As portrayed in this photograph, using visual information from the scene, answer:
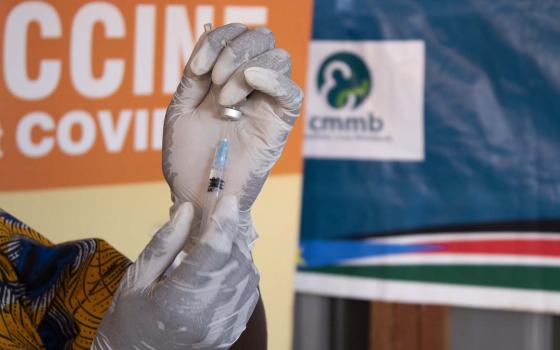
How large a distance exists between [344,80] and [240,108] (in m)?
Result: 1.49

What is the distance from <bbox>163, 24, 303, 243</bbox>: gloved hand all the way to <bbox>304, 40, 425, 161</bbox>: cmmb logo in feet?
4.67

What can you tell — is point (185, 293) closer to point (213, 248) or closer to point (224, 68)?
point (213, 248)

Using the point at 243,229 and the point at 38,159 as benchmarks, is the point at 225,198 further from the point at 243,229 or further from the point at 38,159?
the point at 38,159

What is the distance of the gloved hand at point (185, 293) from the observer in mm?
816

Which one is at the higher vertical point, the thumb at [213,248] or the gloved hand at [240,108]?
the gloved hand at [240,108]

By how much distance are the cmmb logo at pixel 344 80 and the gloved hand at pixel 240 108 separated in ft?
4.74

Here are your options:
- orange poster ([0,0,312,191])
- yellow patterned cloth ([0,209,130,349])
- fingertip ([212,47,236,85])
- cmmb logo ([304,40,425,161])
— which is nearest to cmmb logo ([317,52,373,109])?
cmmb logo ([304,40,425,161])

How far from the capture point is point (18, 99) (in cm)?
163

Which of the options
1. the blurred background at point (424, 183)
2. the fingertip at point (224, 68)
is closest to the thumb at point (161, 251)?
the fingertip at point (224, 68)

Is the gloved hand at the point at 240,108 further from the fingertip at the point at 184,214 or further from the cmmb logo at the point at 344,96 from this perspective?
the cmmb logo at the point at 344,96


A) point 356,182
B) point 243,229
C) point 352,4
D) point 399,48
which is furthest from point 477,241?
point 243,229

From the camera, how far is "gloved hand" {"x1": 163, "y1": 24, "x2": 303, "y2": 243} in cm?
91

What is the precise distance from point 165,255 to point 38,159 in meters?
0.88

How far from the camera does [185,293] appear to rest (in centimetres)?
81
